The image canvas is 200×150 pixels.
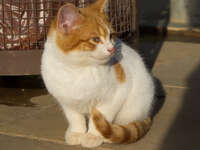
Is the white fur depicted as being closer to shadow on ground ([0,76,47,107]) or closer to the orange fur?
the orange fur

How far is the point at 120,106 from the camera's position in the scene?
260cm

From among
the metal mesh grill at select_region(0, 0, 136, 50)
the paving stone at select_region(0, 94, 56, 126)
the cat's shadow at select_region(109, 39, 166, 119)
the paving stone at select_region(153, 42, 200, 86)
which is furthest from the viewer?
the paving stone at select_region(153, 42, 200, 86)

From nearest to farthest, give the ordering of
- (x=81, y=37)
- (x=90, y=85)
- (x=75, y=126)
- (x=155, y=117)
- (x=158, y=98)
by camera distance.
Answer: (x=81, y=37)
(x=90, y=85)
(x=75, y=126)
(x=155, y=117)
(x=158, y=98)

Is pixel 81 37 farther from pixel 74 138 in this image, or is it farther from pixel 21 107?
pixel 21 107

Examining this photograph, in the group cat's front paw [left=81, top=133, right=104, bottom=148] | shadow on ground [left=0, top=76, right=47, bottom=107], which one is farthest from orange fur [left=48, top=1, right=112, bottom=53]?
shadow on ground [left=0, top=76, right=47, bottom=107]

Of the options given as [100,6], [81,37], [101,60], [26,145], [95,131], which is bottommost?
[26,145]

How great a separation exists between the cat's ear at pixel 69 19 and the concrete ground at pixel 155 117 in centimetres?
76

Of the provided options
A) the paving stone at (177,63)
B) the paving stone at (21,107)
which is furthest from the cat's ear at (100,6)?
the paving stone at (177,63)

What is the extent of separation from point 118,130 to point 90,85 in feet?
1.01

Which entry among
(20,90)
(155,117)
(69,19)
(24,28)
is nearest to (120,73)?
(69,19)

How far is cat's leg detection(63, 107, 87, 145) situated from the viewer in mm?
2623

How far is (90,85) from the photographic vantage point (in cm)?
242

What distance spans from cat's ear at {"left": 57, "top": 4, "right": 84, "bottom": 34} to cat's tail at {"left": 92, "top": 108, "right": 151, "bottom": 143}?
508mm

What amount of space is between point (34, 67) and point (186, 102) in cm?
125
